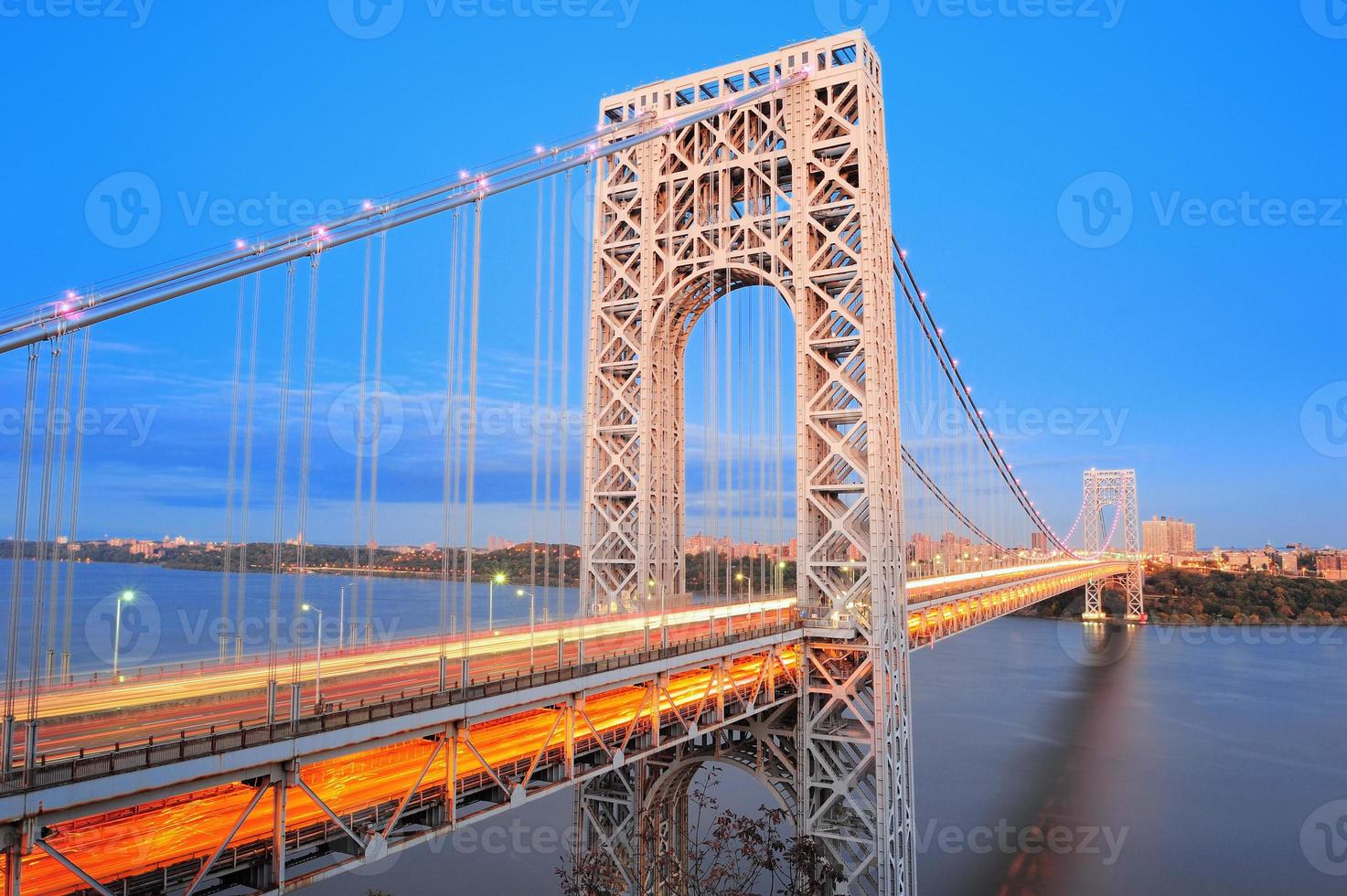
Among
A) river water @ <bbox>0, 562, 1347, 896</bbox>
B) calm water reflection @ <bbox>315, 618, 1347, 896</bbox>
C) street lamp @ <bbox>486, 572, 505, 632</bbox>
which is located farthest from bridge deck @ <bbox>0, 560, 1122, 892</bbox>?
calm water reflection @ <bbox>315, 618, 1347, 896</bbox>

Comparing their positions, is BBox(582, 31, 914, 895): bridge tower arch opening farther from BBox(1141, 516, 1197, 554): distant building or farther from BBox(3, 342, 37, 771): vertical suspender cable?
BBox(1141, 516, 1197, 554): distant building

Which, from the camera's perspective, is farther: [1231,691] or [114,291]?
[1231,691]

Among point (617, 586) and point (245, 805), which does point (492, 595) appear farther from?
point (245, 805)

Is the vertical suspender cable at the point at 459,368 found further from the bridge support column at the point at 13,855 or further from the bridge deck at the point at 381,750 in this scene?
the bridge support column at the point at 13,855

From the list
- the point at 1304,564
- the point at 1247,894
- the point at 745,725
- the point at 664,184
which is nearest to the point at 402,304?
the point at 664,184

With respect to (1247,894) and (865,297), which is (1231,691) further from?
(865,297)
